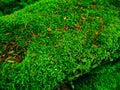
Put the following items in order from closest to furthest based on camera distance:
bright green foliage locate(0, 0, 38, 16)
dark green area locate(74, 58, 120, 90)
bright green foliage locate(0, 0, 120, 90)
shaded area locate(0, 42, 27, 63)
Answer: bright green foliage locate(0, 0, 120, 90) < shaded area locate(0, 42, 27, 63) < dark green area locate(74, 58, 120, 90) < bright green foliage locate(0, 0, 38, 16)

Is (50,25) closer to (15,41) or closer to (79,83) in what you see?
(15,41)

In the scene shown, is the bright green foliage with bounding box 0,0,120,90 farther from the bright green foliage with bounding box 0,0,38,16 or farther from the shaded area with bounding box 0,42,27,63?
the bright green foliage with bounding box 0,0,38,16

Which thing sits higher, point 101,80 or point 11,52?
point 11,52

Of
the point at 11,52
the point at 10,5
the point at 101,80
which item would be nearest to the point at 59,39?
the point at 11,52

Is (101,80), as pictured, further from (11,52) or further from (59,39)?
(11,52)

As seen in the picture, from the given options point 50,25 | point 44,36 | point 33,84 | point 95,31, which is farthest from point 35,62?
point 95,31

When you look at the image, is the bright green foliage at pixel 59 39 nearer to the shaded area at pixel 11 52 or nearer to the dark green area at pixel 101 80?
the shaded area at pixel 11 52

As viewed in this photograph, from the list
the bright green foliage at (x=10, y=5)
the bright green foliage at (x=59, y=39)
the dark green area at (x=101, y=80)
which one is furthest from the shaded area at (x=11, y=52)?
the bright green foliage at (x=10, y=5)

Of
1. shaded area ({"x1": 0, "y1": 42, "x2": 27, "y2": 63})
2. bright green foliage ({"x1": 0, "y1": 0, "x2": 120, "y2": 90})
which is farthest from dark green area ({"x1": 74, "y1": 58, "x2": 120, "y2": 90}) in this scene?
shaded area ({"x1": 0, "y1": 42, "x2": 27, "y2": 63})
